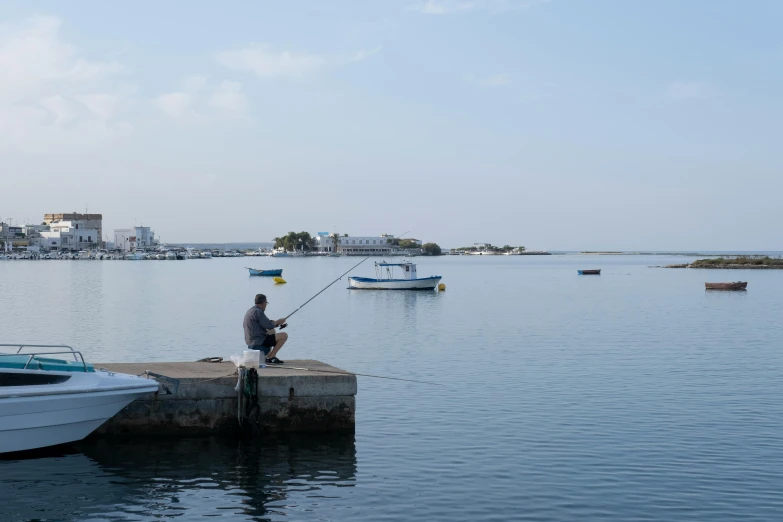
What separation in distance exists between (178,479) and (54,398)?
8.46 ft

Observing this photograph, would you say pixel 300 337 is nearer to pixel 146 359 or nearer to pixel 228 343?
pixel 228 343

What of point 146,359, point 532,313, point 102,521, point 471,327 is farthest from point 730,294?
point 102,521

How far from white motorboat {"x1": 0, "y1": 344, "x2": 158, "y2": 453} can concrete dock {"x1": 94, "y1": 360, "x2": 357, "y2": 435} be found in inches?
23.1

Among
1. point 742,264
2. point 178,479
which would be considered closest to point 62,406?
point 178,479

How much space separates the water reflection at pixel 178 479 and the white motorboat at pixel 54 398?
528mm

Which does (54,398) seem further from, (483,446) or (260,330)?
(483,446)

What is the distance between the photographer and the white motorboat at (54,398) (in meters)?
14.4

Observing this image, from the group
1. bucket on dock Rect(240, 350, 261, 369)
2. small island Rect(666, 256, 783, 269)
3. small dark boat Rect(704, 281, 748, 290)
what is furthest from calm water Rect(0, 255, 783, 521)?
small island Rect(666, 256, 783, 269)

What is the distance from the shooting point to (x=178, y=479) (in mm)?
A: 14297

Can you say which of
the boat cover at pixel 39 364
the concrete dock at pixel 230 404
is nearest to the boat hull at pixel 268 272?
the concrete dock at pixel 230 404

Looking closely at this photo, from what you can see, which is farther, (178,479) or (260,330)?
(260,330)

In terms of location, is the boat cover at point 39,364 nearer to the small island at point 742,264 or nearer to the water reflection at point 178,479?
the water reflection at point 178,479

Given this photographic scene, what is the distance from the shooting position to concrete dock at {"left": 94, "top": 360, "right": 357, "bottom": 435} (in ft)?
52.5

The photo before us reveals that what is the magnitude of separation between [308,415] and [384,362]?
1388 centimetres
